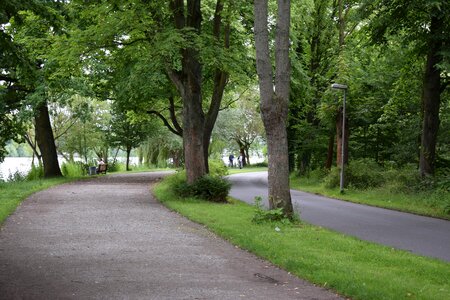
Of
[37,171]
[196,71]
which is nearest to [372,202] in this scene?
[196,71]

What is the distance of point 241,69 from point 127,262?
36.9 ft

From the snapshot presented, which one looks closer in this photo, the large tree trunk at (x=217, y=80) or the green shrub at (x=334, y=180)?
the large tree trunk at (x=217, y=80)

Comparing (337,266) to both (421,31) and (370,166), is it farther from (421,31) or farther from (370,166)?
(370,166)

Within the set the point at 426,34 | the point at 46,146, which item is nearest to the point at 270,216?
the point at 426,34

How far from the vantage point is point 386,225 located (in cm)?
1431

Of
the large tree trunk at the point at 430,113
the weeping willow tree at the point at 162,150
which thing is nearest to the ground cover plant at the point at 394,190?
the large tree trunk at the point at 430,113

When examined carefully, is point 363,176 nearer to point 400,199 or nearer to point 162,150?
point 400,199

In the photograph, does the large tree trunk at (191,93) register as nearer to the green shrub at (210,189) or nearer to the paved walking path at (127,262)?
the green shrub at (210,189)

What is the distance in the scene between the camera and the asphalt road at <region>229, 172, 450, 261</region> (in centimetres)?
1123

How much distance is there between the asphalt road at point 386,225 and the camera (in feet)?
36.9

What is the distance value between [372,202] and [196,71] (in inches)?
320

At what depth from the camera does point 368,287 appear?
6980mm

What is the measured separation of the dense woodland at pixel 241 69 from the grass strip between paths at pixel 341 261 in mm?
2303

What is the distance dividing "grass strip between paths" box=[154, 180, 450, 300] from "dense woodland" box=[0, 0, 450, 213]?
230cm
